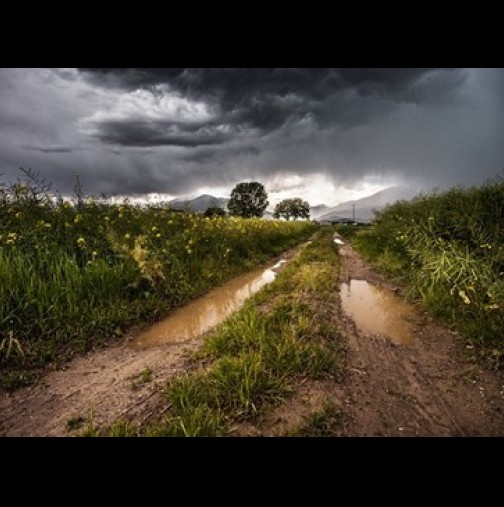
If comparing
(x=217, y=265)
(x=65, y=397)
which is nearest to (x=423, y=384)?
(x=65, y=397)

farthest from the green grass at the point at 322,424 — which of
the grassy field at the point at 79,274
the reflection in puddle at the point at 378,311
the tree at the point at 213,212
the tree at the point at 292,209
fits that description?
the tree at the point at 292,209

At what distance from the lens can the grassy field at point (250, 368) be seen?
2824 mm

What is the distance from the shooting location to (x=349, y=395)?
130 inches

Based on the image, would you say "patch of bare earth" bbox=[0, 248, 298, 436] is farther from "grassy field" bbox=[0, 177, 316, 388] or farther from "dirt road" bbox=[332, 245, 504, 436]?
"dirt road" bbox=[332, 245, 504, 436]

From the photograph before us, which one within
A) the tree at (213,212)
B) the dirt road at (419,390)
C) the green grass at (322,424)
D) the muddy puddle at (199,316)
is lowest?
the dirt road at (419,390)

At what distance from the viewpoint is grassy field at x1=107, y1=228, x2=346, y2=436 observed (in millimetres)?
2824

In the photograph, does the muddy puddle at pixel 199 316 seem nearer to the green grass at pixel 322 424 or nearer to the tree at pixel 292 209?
the green grass at pixel 322 424

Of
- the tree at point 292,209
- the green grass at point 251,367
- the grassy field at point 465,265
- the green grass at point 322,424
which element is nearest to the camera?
the green grass at point 322,424

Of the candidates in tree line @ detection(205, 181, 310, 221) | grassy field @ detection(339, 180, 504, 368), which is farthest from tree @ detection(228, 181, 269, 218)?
grassy field @ detection(339, 180, 504, 368)

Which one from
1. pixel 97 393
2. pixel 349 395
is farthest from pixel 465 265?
pixel 97 393

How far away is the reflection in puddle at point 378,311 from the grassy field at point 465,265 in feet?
1.62

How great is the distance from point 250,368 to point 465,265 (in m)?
4.97

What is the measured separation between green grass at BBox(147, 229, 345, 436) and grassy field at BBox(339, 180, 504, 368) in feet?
6.69
